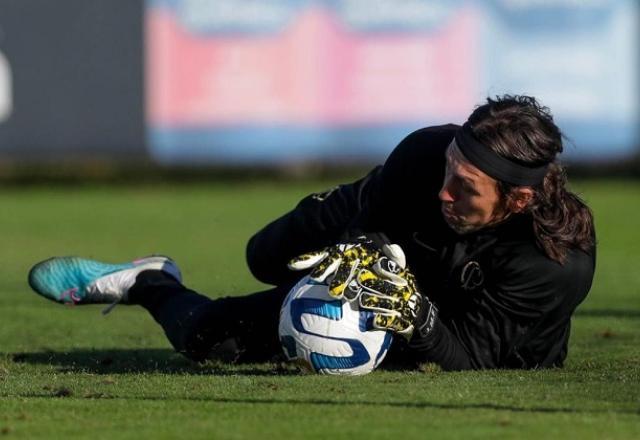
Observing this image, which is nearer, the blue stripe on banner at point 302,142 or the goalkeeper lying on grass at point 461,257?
the goalkeeper lying on grass at point 461,257

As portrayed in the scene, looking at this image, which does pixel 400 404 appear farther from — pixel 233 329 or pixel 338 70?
pixel 338 70

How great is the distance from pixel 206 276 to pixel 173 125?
14305 millimetres

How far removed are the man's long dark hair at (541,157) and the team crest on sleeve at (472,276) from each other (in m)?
0.30

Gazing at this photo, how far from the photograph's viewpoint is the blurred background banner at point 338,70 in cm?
2511

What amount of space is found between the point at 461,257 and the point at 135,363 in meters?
1.85

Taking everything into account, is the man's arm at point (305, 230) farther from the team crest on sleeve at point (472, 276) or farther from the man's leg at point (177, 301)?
the team crest on sleeve at point (472, 276)

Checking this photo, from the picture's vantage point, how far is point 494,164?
5.68m

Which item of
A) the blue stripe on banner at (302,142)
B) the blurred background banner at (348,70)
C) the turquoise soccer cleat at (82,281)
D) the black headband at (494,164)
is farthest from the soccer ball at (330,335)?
the blue stripe on banner at (302,142)

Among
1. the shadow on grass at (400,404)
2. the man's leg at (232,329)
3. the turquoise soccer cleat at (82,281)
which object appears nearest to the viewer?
the shadow on grass at (400,404)

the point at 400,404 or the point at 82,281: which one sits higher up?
the point at 400,404

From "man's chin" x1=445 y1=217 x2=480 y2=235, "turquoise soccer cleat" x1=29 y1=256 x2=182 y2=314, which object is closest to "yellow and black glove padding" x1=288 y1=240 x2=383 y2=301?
"man's chin" x1=445 y1=217 x2=480 y2=235

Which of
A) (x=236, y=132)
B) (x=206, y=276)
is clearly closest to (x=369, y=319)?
(x=206, y=276)

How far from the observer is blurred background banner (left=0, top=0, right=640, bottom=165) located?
25.1m

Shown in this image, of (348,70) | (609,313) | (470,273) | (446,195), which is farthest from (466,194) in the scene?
(348,70)
